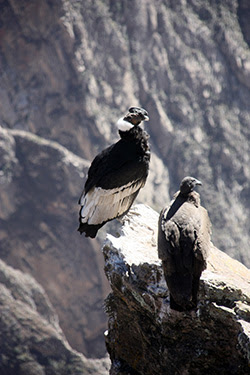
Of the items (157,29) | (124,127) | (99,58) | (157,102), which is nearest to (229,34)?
(157,29)

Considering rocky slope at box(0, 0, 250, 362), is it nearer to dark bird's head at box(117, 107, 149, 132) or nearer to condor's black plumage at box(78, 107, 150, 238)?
condor's black plumage at box(78, 107, 150, 238)

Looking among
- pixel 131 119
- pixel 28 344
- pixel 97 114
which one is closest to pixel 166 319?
pixel 131 119

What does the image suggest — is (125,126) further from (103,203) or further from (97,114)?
(97,114)

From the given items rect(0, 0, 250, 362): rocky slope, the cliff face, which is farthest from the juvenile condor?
the cliff face

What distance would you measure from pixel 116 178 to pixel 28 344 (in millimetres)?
21487

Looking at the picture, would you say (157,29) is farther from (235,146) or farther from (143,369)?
(143,369)

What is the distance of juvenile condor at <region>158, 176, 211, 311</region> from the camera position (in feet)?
16.2

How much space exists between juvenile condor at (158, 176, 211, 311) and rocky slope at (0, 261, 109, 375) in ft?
70.6

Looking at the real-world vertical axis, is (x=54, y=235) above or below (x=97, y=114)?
below

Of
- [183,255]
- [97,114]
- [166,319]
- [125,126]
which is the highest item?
[183,255]

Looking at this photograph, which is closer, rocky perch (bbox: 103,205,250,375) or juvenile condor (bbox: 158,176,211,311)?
juvenile condor (bbox: 158,176,211,311)

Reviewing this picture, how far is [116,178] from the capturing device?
300 inches

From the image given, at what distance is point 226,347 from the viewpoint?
5.26 meters

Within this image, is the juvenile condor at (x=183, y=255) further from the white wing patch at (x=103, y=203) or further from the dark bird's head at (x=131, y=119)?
the dark bird's head at (x=131, y=119)
